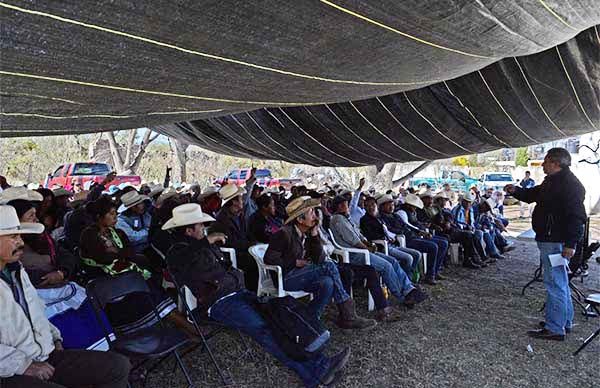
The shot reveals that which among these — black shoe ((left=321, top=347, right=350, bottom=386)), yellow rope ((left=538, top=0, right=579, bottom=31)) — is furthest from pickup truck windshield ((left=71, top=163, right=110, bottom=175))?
yellow rope ((left=538, top=0, right=579, bottom=31))

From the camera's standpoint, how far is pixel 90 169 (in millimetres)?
15219

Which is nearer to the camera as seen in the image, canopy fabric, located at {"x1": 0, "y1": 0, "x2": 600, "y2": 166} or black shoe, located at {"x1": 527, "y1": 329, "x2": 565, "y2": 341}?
canopy fabric, located at {"x1": 0, "y1": 0, "x2": 600, "y2": 166}

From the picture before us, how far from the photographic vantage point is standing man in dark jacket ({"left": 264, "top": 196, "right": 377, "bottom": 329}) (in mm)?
3699

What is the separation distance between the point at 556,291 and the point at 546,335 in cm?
41

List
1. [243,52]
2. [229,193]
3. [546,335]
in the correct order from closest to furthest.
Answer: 1. [243,52]
2. [546,335]
3. [229,193]

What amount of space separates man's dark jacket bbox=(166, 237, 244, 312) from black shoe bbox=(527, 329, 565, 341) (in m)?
2.54

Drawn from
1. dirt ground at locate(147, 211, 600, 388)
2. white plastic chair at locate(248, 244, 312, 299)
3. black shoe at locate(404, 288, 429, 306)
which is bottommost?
dirt ground at locate(147, 211, 600, 388)

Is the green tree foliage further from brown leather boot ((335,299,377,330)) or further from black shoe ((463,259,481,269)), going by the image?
brown leather boot ((335,299,377,330))

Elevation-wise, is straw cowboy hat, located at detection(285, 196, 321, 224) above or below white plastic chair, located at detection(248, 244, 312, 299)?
above

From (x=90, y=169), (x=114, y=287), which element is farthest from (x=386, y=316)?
(x=90, y=169)

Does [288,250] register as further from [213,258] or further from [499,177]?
[499,177]

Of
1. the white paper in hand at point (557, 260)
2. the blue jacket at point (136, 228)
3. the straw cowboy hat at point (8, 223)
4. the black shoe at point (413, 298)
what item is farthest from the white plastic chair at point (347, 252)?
the straw cowboy hat at point (8, 223)

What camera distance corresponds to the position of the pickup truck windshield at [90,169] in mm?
14922

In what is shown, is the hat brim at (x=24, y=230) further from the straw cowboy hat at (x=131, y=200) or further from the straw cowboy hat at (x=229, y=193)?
the straw cowboy hat at (x=229, y=193)
